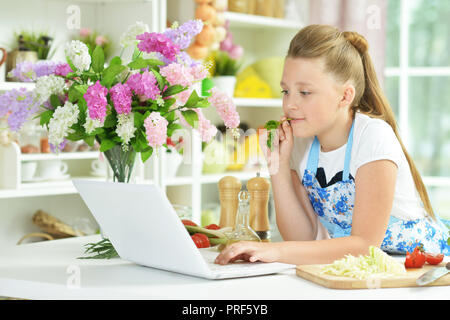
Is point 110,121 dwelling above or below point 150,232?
above

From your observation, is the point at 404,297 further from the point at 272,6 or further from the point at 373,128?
the point at 272,6

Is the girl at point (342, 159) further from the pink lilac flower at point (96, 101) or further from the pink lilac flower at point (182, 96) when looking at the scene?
the pink lilac flower at point (96, 101)

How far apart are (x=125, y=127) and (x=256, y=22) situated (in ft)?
7.32

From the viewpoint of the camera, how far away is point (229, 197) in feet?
5.77

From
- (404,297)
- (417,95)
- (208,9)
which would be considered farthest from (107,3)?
(404,297)

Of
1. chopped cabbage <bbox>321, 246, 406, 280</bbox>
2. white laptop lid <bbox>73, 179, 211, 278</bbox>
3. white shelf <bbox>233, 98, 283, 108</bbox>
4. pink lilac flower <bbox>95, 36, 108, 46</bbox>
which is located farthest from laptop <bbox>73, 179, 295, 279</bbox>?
white shelf <bbox>233, 98, 283, 108</bbox>

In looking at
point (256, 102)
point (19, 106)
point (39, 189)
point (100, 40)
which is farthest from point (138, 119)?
point (256, 102)

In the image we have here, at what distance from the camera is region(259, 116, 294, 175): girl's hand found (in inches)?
68.3

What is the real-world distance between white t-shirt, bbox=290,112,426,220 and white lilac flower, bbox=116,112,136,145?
514 mm

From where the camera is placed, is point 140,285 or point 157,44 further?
point 157,44

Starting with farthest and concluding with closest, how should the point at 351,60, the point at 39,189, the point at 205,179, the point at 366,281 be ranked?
the point at 205,179 → the point at 39,189 → the point at 351,60 → the point at 366,281

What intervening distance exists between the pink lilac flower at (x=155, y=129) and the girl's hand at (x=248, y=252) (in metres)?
0.27

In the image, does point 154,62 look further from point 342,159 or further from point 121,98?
point 342,159

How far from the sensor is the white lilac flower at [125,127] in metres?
1.46
